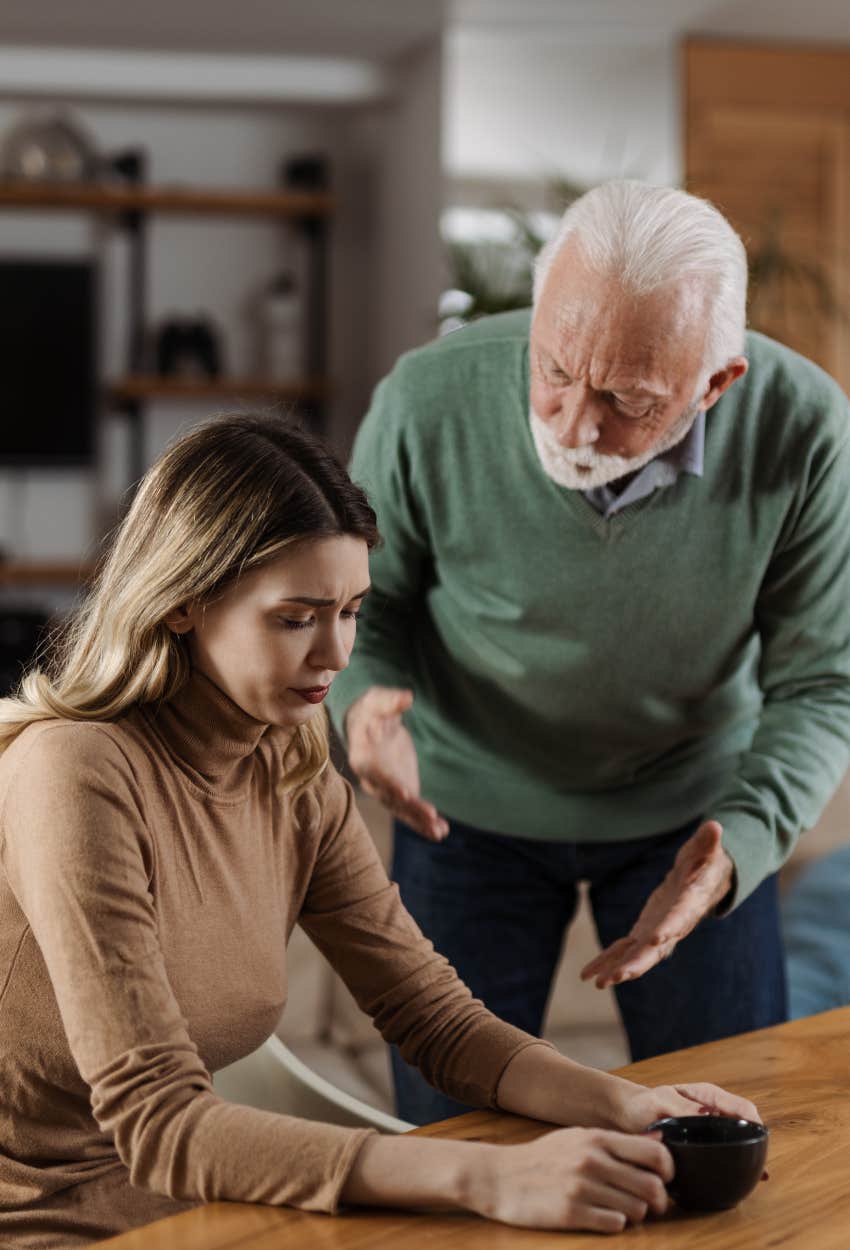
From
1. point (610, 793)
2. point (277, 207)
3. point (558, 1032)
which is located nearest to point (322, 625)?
point (610, 793)

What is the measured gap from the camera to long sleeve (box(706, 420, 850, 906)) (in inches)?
63.4

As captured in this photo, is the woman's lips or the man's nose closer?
the woman's lips

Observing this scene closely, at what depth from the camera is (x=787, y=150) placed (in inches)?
198

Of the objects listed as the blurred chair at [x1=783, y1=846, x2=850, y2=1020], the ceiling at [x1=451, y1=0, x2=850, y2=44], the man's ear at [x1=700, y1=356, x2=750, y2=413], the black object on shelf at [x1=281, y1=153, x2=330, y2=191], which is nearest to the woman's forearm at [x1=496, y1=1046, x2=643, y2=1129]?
the man's ear at [x1=700, y1=356, x2=750, y2=413]

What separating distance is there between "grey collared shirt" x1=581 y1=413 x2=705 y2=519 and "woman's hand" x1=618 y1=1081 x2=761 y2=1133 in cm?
66

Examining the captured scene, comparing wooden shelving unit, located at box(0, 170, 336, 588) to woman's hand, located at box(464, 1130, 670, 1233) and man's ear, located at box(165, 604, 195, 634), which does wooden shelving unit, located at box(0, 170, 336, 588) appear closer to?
man's ear, located at box(165, 604, 195, 634)

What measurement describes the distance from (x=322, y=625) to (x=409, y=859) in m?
0.69

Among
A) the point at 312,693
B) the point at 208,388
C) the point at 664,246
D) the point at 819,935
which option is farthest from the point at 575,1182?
the point at 208,388

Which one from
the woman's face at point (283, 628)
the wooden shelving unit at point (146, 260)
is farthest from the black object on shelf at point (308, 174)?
the woman's face at point (283, 628)

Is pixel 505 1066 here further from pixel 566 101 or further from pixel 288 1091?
pixel 566 101

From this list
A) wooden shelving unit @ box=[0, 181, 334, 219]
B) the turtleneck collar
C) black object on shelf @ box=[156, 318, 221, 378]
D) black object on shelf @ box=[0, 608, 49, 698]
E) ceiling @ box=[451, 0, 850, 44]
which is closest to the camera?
the turtleneck collar

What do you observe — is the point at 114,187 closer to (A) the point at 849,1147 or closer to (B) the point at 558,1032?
(B) the point at 558,1032

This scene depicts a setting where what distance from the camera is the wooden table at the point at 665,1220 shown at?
0.94 metres

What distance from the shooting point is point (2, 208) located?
5711 millimetres
